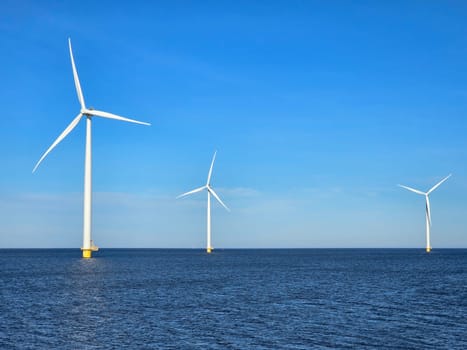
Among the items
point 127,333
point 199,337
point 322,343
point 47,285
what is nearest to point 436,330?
point 322,343

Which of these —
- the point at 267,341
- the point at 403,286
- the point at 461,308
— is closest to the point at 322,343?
the point at 267,341

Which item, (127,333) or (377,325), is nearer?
(127,333)

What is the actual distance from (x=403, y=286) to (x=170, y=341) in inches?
2047

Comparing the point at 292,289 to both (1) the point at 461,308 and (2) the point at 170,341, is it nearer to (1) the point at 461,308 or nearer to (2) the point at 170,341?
(1) the point at 461,308

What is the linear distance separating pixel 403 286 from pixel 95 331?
170 ft

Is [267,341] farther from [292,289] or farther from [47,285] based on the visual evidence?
[47,285]

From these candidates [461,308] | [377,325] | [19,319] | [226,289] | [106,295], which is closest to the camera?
[377,325]

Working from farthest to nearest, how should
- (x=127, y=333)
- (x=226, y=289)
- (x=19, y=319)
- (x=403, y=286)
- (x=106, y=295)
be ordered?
(x=403, y=286), (x=226, y=289), (x=106, y=295), (x=19, y=319), (x=127, y=333)

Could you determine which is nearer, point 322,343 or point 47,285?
point 322,343

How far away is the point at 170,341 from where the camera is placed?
4016 cm

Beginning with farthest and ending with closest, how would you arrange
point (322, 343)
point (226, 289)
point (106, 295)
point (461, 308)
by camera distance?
1. point (226, 289)
2. point (106, 295)
3. point (461, 308)
4. point (322, 343)

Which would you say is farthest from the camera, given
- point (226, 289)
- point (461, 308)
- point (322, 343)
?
point (226, 289)

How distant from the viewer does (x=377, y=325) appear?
46.4 metres

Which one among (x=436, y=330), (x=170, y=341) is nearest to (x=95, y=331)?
(x=170, y=341)
